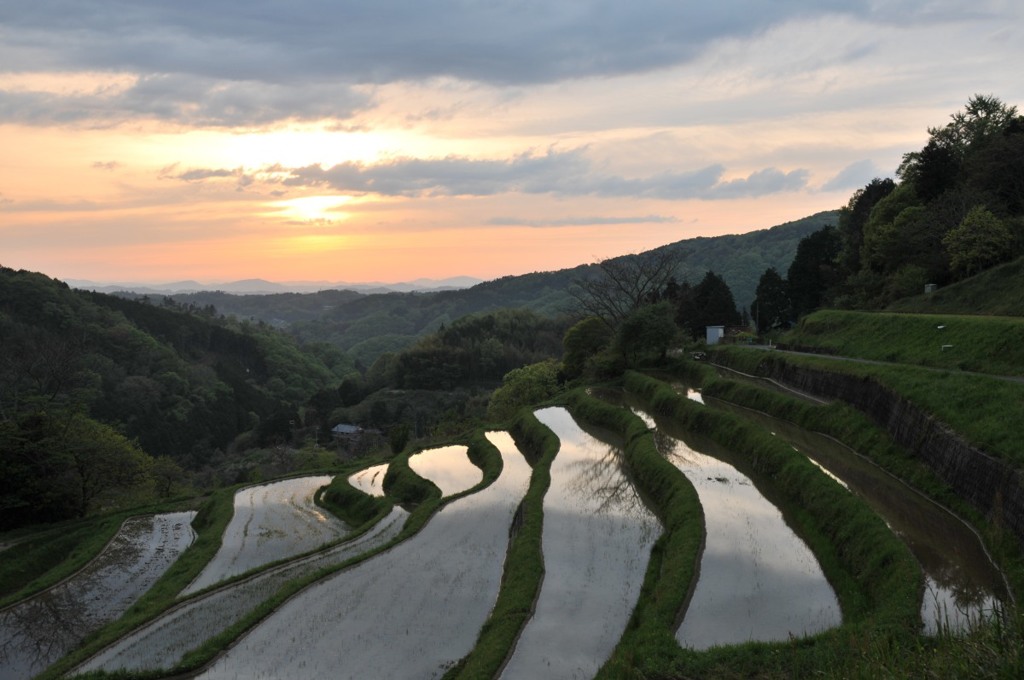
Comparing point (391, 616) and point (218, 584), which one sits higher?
point (391, 616)

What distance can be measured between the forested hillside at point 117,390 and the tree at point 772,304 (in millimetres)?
43838

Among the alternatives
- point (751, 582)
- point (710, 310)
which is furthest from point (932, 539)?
point (710, 310)

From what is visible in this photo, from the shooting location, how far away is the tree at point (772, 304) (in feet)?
190

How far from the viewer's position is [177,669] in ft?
46.6

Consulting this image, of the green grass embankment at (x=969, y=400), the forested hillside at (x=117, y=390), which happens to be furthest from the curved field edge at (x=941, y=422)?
the forested hillside at (x=117, y=390)

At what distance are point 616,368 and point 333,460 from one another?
20168 mm

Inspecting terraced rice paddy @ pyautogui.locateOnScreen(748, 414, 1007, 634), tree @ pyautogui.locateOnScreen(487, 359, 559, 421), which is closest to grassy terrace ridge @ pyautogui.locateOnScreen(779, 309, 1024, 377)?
terraced rice paddy @ pyautogui.locateOnScreen(748, 414, 1007, 634)

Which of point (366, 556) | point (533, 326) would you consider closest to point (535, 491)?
point (366, 556)

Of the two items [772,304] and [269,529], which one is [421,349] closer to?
[772,304]

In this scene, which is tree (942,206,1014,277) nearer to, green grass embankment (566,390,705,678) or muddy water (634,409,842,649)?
green grass embankment (566,390,705,678)

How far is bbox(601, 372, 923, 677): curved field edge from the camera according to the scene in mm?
10672

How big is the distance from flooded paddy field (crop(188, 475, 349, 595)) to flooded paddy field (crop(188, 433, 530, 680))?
493 cm

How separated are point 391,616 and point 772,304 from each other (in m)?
49.0

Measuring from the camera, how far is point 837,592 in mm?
13938
